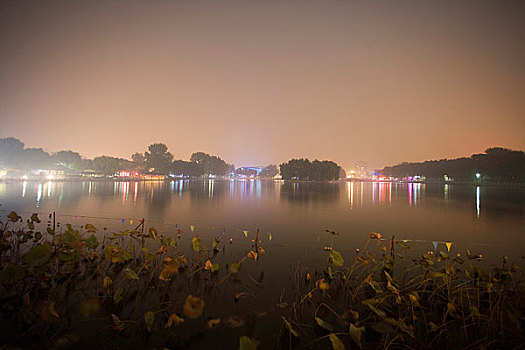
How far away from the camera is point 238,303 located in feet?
27.4

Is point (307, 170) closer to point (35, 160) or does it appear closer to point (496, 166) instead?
point (496, 166)

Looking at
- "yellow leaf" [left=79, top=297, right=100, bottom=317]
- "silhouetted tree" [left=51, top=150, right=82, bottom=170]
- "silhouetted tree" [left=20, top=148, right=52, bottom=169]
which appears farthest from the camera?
"silhouetted tree" [left=51, top=150, right=82, bottom=170]

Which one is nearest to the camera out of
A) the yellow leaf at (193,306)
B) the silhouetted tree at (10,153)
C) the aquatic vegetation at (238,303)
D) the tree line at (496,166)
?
the yellow leaf at (193,306)

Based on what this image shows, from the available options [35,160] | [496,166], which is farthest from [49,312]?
[35,160]

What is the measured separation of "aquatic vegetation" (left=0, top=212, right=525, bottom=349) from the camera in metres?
6.16

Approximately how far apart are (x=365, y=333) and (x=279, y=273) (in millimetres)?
4480

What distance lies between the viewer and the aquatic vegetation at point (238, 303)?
6.16 meters

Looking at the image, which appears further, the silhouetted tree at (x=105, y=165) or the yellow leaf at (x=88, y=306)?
the silhouetted tree at (x=105, y=165)

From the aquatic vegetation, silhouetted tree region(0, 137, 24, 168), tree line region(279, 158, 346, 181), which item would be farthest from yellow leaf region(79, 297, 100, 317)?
tree line region(279, 158, 346, 181)

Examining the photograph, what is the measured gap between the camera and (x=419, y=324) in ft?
23.9

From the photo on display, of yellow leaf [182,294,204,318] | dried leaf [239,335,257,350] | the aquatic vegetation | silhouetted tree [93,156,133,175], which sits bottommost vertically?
the aquatic vegetation

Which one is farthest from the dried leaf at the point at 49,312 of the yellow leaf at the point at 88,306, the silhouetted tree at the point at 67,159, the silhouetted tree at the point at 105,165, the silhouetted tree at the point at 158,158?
the silhouetted tree at the point at 158,158

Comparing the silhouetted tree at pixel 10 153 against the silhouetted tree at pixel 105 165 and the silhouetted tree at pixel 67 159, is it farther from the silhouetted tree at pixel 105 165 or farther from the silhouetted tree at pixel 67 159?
the silhouetted tree at pixel 105 165

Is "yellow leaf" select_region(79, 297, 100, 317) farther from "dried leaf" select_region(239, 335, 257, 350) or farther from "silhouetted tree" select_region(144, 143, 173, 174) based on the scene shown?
"silhouetted tree" select_region(144, 143, 173, 174)
